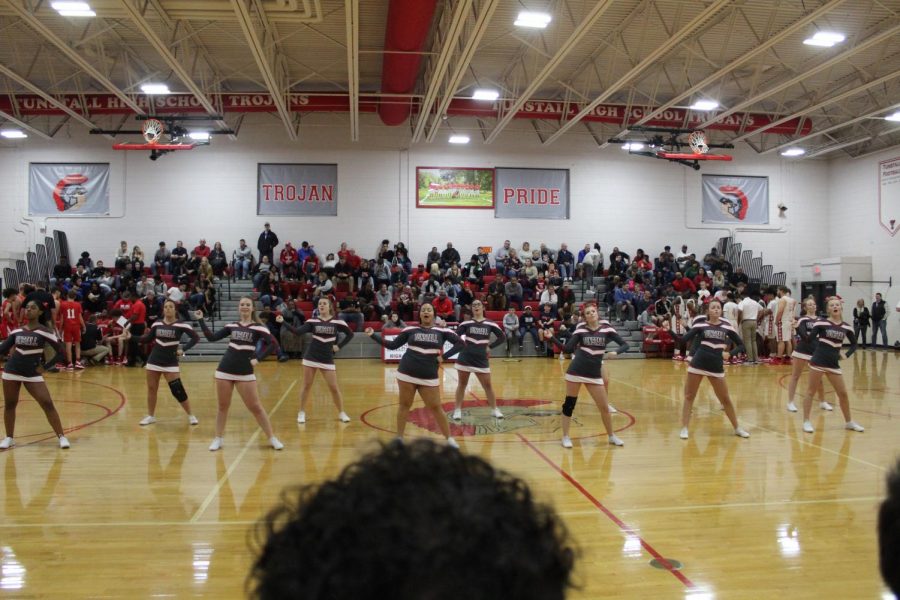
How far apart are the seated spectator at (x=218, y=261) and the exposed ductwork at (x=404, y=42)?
7.48m

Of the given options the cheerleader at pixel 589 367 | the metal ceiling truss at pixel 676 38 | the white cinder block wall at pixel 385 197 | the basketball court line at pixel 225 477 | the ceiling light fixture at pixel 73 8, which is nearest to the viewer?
the basketball court line at pixel 225 477

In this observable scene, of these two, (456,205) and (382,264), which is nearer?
(382,264)

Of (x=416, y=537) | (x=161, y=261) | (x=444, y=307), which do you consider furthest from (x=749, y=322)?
(x=161, y=261)

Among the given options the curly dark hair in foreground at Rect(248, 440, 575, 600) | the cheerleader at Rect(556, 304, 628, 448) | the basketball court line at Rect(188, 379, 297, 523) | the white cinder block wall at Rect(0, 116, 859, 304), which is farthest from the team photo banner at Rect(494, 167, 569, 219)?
the curly dark hair in foreground at Rect(248, 440, 575, 600)

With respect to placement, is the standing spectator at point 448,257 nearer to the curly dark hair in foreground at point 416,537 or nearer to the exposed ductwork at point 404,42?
the exposed ductwork at point 404,42

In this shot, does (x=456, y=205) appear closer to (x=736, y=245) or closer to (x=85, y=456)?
(x=736, y=245)

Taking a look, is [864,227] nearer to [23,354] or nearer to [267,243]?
[267,243]

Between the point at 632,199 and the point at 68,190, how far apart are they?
820 inches

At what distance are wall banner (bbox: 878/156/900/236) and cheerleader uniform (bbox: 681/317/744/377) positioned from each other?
19.3 m

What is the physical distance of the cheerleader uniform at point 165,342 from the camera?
9094 millimetres

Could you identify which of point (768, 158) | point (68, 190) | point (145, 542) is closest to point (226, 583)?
point (145, 542)

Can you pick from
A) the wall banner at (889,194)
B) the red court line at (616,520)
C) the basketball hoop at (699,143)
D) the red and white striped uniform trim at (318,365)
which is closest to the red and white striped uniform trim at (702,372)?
the red court line at (616,520)

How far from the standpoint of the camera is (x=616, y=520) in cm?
535

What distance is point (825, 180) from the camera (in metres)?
26.4
